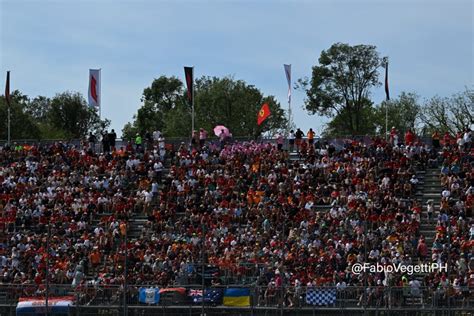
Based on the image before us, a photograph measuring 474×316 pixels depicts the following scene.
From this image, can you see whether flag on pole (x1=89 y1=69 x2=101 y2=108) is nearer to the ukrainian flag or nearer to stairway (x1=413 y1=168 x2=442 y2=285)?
stairway (x1=413 y1=168 x2=442 y2=285)

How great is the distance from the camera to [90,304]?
1188 inches

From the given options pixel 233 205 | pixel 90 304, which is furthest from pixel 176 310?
pixel 233 205

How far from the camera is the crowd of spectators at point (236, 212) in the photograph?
34344 millimetres

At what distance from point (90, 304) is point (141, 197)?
17570 mm

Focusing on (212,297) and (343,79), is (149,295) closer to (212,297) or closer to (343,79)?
(212,297)

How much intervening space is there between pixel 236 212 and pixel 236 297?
1377 centimetres

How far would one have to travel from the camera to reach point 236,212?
144 ft

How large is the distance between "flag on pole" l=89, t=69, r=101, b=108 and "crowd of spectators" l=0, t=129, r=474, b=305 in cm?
480

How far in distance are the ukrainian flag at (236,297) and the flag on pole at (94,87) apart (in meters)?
29.7

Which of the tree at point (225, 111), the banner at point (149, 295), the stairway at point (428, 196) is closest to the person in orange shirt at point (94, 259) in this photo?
the banner at point (149, 295)

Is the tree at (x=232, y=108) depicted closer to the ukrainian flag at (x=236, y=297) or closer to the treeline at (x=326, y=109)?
the treeline at (x=326, y=109)

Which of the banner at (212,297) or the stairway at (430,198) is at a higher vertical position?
the stairway at (430,198)

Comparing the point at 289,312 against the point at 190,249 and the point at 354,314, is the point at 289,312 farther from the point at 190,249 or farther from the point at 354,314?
the point at 190,249

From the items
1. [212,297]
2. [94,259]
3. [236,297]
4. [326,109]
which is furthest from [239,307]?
[326,109]
